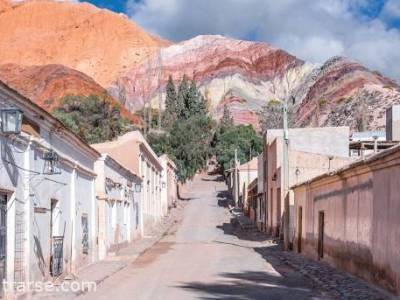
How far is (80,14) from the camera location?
654 feet

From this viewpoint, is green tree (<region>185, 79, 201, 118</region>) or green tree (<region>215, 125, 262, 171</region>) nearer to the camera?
green tree (<region>215, 125, 262, 171</region>)

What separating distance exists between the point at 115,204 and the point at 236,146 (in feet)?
198

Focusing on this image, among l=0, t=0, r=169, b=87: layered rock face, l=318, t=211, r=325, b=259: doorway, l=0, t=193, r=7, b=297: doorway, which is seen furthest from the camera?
l=0, t=0, r=169, b=87: layered rock face

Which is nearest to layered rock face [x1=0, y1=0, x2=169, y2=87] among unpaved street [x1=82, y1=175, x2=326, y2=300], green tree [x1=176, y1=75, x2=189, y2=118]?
green tree [x1=176, y1=75, x2=189, y2=118]

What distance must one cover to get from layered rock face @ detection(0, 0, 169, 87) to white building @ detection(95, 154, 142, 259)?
145073 millimetres

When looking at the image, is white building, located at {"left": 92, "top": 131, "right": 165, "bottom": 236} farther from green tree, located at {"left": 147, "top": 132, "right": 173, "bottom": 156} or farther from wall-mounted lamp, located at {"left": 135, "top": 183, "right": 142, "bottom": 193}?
green tree, located at {"left": 147, "top": 132, "right": 173, "bottom": 156}

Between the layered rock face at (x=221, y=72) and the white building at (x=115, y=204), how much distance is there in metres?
114

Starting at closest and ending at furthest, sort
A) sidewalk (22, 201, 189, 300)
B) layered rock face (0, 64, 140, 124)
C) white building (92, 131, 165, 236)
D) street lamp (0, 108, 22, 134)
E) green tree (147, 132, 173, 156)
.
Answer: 1. street lamp (0, 108, 22, 134)
2. sidewalk (22, 201, 189, 300)
3. white building (92, 131, 165, 236)
4. green tree (147, 132, 173, 156)
5. layered rock face (0, 64, 140, 124)

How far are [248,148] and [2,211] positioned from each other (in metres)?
76.8

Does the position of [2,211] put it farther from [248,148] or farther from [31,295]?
[248,148]

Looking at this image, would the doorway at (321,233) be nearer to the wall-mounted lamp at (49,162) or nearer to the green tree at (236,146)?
the wall-mounted lamp at (49,162)

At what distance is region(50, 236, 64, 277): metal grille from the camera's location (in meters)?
16.2

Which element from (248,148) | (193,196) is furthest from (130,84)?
(193,196)

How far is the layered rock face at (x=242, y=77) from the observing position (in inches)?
5182
